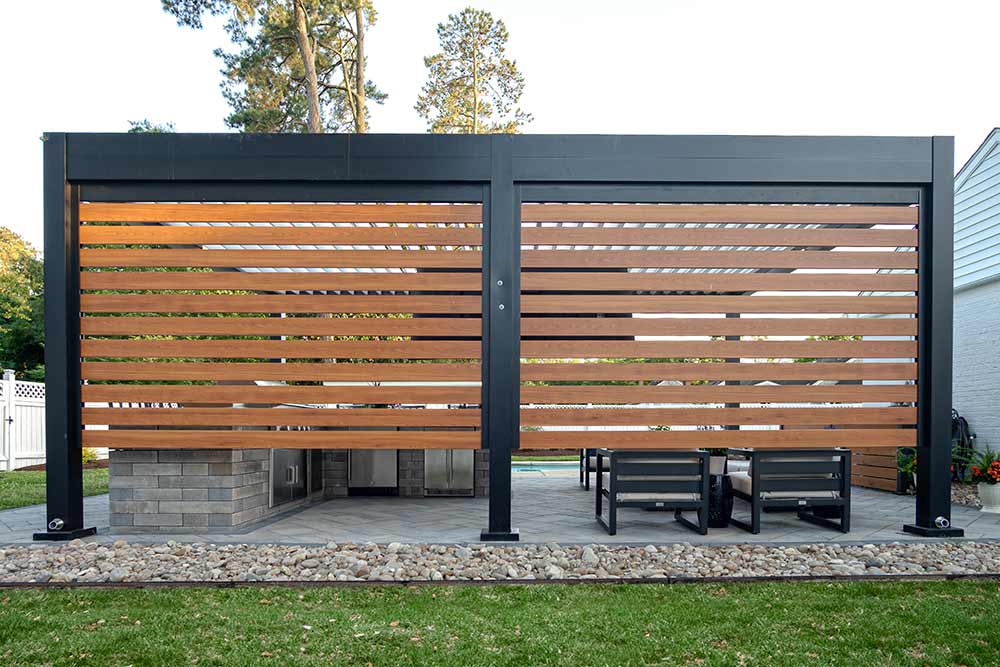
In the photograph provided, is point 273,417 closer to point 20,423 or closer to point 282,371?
point 282,371

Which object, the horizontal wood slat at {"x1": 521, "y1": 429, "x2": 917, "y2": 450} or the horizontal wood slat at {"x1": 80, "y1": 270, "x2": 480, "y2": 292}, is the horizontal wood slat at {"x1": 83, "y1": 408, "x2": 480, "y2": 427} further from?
the horizontal wood slat at {"x1": 80, "y1": 270, "x2": 480, "y2": 292}

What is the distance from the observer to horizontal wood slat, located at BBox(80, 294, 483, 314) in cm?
630

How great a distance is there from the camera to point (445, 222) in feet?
20.8

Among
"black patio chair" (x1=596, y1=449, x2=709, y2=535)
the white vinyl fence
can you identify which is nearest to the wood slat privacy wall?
"black patio chair" (x1=596, y1=449, x2=709, y2=535)

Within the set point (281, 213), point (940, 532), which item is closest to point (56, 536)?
point (281, 213)

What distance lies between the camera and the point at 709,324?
Answer: 254 inches

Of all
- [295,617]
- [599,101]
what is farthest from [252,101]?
[295,617]

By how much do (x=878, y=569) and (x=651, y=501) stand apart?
1904mm

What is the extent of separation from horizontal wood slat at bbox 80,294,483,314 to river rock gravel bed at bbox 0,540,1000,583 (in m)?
2.06

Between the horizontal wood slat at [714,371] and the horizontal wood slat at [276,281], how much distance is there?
107 cm

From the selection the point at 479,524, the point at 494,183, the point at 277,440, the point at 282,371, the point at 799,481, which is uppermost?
the point at 494,183

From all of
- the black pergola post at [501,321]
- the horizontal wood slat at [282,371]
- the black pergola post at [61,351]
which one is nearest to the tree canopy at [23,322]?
the black pergola post at [61,351]

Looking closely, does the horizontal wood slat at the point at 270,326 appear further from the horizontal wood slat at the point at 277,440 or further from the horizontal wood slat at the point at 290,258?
the horizontal wood slat at the point at 277,440

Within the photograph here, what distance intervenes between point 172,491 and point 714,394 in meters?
5.08
